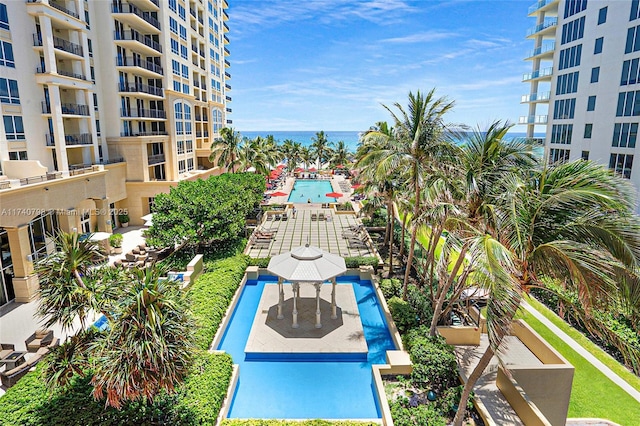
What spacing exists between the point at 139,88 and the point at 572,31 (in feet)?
134

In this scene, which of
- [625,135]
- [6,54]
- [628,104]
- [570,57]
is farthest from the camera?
[570,57]

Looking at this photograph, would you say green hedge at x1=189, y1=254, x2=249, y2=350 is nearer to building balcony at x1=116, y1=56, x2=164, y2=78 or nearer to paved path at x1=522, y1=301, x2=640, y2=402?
paved path at x1=522, y1=301, x2=640, y2=402

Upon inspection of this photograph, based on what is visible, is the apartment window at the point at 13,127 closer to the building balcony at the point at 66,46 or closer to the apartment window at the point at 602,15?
the building balcony at the point at 66,46

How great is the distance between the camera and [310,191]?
55469 millimetres

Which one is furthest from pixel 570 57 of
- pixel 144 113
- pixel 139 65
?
pixel 144 113

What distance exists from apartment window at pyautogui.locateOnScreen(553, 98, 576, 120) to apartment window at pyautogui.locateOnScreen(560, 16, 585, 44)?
559cm

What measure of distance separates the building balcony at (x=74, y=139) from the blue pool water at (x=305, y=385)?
18.9m

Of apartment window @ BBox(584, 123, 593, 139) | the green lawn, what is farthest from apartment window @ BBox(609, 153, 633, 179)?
the green lawn

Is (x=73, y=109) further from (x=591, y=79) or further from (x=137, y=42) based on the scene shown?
(x=591, y=79)

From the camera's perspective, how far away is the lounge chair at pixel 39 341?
13625 mm

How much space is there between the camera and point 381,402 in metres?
11.6

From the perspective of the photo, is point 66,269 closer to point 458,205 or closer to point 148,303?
point 148,303

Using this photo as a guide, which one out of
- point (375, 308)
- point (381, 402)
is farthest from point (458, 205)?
point (375, 308)

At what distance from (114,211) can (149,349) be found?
27160mm
